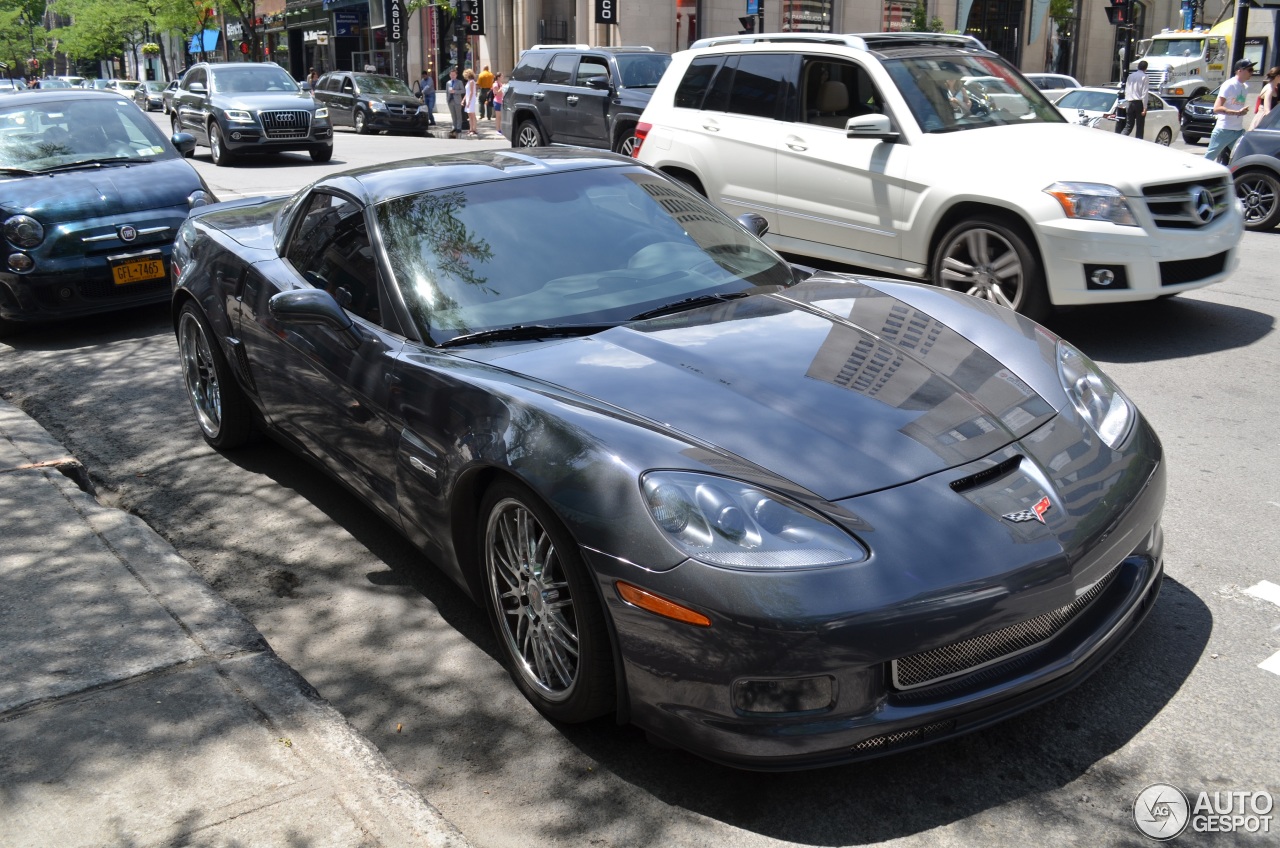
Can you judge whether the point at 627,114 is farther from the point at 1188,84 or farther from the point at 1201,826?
the point at 1188,84

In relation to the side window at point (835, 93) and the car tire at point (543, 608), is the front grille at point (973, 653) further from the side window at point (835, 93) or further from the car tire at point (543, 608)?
the side window at point (835, 93)

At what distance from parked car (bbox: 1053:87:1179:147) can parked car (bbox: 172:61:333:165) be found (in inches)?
550

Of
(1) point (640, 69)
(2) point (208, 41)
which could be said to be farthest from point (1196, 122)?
(2) point (208, 41)

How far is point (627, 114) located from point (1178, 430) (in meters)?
12.5

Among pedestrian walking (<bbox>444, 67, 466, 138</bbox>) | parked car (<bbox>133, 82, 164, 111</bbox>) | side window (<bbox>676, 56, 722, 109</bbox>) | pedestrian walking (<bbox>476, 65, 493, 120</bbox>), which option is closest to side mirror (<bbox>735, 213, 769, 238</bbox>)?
side window (<bbox>676, 56, 722, 109</bbox>)

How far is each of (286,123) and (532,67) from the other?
4.34 metres

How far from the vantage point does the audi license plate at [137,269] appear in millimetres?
8320

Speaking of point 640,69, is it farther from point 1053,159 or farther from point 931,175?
point 1053,159

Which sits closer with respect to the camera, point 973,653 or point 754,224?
point 973,653

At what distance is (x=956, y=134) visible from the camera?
301 inches

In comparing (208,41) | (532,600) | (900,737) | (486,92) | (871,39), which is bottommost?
(900,737)

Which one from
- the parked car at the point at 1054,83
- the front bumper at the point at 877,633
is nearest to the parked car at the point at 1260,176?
the front bumper at the point at 877,633

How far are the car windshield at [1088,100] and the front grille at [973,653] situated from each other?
22.9m

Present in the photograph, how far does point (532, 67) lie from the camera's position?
19375mm
